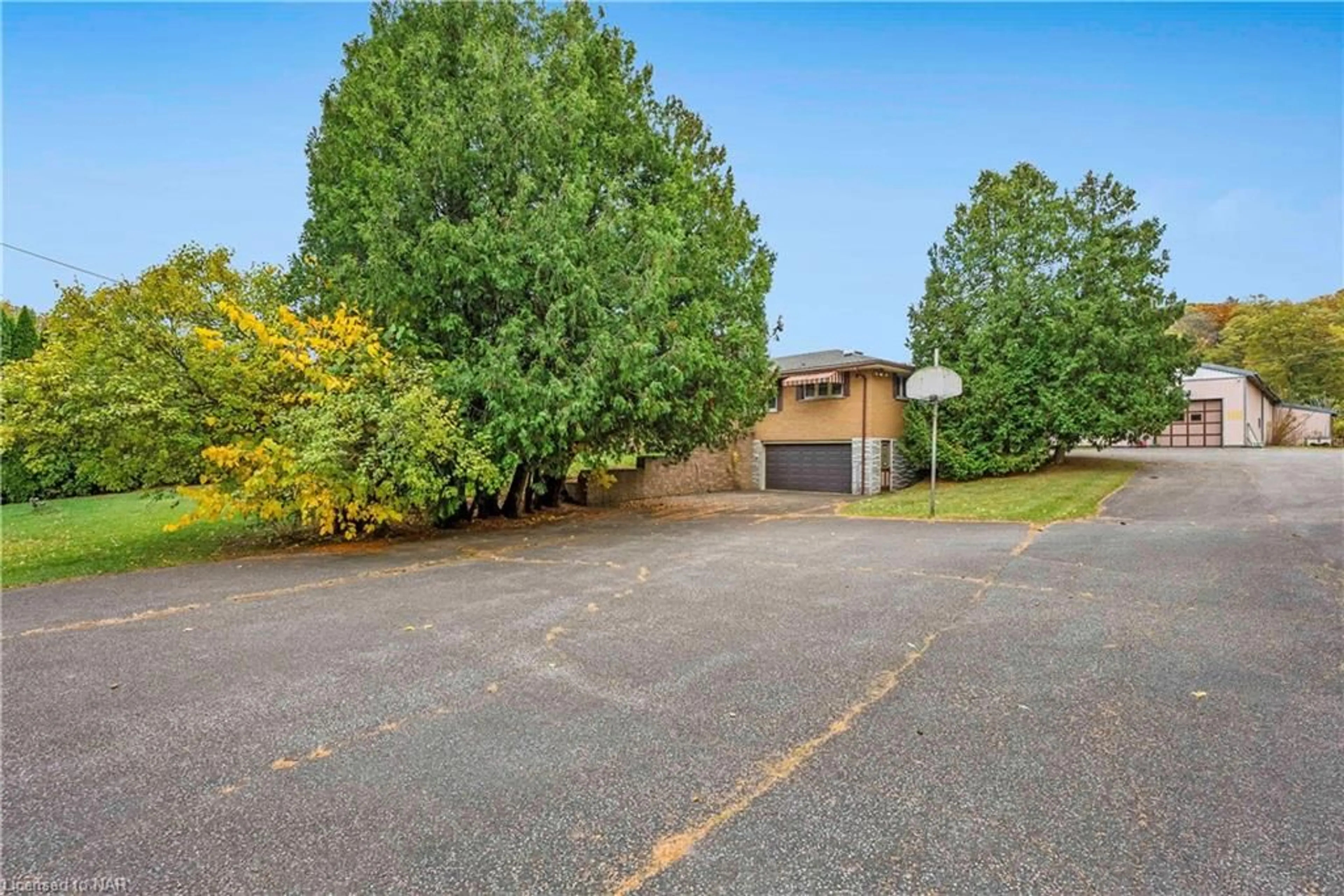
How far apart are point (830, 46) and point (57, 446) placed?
52.8ft

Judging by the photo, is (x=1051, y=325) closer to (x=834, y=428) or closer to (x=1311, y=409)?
(x=834, y=428)

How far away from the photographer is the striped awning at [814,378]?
1883 cm

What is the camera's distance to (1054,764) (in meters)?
2.75

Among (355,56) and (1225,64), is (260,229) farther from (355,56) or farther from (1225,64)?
(1225,64)

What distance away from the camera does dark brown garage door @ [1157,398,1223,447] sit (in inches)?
1102

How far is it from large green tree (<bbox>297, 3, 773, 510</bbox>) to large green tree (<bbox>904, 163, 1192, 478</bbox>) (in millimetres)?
9487

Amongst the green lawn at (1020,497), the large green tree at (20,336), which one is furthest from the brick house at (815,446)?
the large green tree at (20,336)

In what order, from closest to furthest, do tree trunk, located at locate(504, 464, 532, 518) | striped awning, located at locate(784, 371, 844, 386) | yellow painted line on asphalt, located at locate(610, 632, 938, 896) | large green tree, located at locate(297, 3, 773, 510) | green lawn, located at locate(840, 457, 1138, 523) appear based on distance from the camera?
yellow painted line on asphalt, located at locate(610, 632, 938, 896)
large green tree, located at locate(297, 3, 773, 510)
green lawn, located at locate(840, 457, 1138, 523)
tree trunk, located at locate(504, 464, 532, 518)
striped awning, located at locate(784, 371, 844, 386)

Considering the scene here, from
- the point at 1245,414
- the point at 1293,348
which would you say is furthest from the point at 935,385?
the point at 1293,348

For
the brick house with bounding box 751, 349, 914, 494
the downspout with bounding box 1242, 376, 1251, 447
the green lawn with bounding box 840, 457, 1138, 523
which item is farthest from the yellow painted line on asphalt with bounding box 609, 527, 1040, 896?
the downspout with bounding box 1242, 376, 1251, 447

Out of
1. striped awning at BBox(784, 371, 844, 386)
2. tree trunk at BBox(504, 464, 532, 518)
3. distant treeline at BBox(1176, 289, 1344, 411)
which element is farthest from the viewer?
distant treeline at BBox(1176, 289, 1344, 411)

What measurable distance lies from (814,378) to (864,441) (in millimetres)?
2512

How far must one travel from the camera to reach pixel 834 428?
65.2ft

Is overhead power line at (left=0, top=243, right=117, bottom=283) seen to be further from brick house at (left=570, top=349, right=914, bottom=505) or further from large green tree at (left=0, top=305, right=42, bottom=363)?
brick house at (left=570, top=349, right=914, bottom=505)
